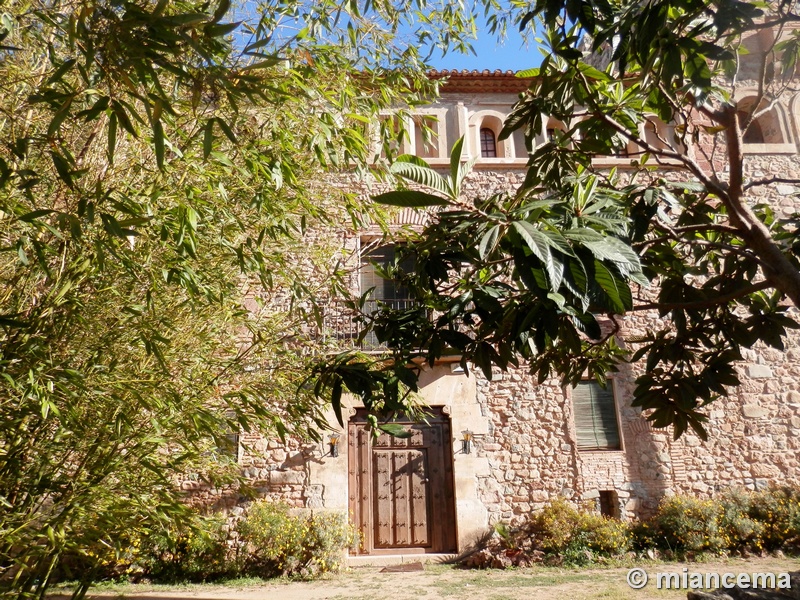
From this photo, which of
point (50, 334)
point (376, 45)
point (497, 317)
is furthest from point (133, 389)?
point (376, 45)

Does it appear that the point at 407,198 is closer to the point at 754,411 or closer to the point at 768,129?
the point at 754,411

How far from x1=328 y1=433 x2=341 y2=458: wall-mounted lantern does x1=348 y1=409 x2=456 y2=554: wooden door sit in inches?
10.3

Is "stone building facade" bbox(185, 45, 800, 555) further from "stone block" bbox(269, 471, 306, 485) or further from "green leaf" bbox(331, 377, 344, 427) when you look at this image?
"green leaf" bbox(331, 377, 344, 427)

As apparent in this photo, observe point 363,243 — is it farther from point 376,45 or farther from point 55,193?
point 55,193

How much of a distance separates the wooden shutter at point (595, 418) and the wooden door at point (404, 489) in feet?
5.83

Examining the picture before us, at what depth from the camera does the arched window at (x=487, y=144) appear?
30.0ft

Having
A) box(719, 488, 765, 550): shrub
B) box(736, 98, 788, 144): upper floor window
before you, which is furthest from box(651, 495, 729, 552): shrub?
box(736, 98, 788, 144): upper floor window

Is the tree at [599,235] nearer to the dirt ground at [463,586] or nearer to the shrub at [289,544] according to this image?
the dirt ground at [463,586]

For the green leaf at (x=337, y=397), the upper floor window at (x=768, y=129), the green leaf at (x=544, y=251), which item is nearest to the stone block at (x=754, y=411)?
the upper floor window at (x=768, y=129)

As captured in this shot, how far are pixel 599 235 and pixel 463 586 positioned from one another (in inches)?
199

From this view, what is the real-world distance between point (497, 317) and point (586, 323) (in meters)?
0.39

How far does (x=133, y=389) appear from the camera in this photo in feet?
9.17

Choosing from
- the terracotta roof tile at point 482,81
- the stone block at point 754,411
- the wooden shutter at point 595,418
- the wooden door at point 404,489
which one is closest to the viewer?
the wooden door at point 404,489

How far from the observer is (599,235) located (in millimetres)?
1701
